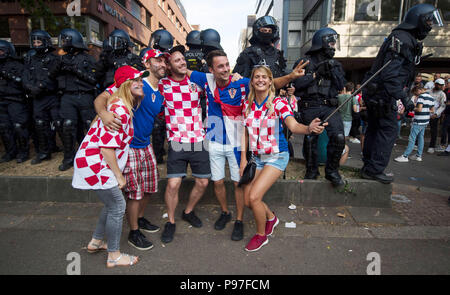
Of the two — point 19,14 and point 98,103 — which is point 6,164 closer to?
point 98,103

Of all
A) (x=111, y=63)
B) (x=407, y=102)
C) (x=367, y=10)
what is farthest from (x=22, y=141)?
(x=367, y=10)

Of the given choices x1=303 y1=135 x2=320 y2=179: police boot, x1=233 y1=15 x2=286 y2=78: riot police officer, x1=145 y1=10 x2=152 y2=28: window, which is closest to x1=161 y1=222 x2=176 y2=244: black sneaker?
x1=303 y1=135 x2=320 y2=179: police boot

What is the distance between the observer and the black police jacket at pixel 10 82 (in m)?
5.05

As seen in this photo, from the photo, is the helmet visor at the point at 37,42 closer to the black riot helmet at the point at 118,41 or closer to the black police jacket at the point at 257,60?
the black riot helmet at the point at 118,41

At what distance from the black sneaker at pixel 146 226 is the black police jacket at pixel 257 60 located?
7.96 ft

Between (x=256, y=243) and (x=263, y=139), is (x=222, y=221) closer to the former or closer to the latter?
(x=256, y=243)

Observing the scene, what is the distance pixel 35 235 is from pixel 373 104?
474 centimetres

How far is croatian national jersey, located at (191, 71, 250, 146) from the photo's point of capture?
10.1 ft

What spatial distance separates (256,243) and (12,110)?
17.2ft

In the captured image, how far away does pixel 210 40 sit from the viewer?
17.4 feet

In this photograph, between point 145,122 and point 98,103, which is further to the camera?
point 145,122

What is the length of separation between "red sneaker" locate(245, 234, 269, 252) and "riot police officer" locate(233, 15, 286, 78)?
231cm
